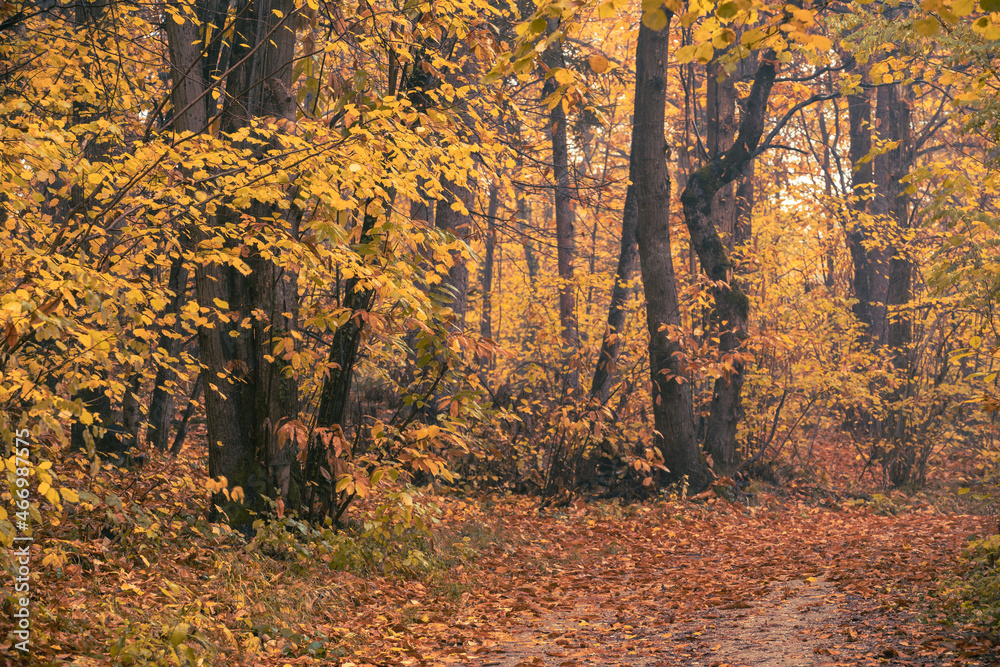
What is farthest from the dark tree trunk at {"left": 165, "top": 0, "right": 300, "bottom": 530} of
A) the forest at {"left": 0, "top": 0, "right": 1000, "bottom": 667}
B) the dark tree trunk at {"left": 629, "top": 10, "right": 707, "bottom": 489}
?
the dark tree trunk at {"left": 629, "top": 10, "right": 707, "bottom": 489}

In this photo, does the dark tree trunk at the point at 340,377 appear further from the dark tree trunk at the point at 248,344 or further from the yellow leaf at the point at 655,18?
the yellow leaf at the point at 655,18

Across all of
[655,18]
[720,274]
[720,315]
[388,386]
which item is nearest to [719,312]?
[720,315]

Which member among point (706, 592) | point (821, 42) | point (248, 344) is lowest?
point (706, 592)

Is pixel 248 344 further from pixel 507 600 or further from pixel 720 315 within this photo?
pixel 720 315

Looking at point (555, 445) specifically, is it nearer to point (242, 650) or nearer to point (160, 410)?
point (160, 410)

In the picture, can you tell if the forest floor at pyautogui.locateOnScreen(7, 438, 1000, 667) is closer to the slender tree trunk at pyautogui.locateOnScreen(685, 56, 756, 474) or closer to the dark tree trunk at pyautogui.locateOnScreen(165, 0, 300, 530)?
the dark tree trunk at pyautogui.locateOnScreen(165, 0, 300, 530)

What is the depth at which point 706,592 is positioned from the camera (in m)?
6.66

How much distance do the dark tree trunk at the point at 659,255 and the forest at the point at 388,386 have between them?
0.05 metres

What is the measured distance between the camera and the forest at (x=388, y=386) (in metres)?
4.42

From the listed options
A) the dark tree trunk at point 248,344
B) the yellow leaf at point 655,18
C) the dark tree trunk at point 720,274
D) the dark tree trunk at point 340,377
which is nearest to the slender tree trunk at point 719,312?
the dark tree trunk at point 720,274

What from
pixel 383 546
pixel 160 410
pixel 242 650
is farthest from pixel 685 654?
pixel 160 410

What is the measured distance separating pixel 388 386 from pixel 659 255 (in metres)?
4.54

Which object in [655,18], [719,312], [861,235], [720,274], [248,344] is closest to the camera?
[655,18]

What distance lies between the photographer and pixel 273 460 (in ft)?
22.6
